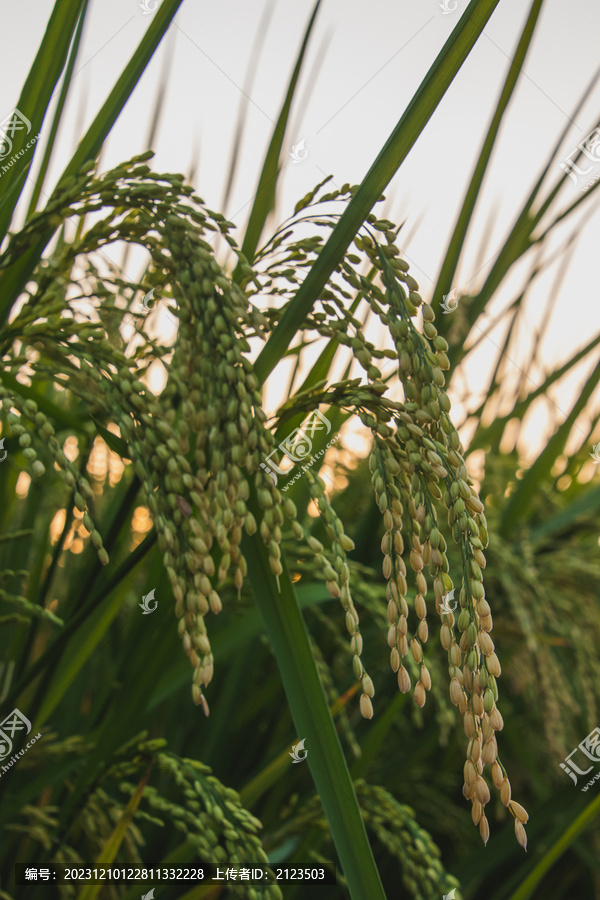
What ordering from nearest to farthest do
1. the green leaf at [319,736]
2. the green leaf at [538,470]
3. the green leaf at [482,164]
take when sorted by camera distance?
the green leaf at [319,736] < the green leaf at [482,164] < the green leaf at [538,470]

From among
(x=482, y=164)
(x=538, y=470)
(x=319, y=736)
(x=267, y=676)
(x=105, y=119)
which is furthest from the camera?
(x=267, y=676)

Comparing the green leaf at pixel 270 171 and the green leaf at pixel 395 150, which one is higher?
the green leaf at pixel 270 171

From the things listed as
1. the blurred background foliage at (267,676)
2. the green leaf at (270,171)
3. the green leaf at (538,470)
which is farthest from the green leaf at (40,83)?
the green leaf at (538,470)

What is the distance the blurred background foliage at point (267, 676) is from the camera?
2.24ft

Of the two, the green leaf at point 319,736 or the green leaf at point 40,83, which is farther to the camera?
the green leaf at point 40,83

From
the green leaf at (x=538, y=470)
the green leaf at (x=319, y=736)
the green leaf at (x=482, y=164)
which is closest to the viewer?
the green leaf at (x=319, y=736)

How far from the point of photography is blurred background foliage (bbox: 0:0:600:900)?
682 mm

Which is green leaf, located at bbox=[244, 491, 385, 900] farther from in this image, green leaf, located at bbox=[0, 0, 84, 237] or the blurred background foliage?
green leaf, located at bbox=[0, 0, 84, 237]

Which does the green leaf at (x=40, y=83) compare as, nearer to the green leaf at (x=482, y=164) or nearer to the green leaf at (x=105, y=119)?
the green leaf at (x=105, y=119)

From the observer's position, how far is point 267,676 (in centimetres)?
124

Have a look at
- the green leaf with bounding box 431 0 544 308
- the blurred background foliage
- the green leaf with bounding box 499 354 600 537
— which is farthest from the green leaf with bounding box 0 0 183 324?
the green leaf with bounding box 499 354 600 537

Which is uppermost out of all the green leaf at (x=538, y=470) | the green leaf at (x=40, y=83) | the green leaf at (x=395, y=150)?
the green leaf at (x=40, y=83)

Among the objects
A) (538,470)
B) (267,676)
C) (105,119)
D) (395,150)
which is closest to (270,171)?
(105,119)

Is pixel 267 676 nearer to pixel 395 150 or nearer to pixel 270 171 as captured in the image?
pixel 270 171
